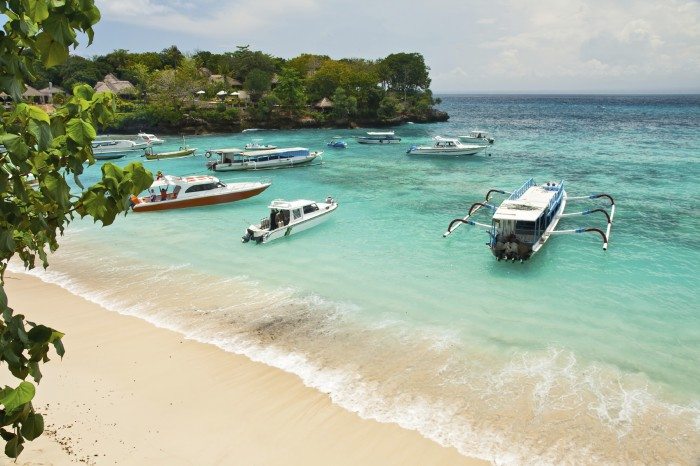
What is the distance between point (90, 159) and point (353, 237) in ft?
63.9

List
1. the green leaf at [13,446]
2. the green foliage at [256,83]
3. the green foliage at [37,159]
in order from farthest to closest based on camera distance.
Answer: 1. the green foliage at [256,83]
2. the green leaf at [13,446]
3. the green foliage at [37,159]

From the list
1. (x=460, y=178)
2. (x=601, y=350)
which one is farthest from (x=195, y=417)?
(x=460, y=178)

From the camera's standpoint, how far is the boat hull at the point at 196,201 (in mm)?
28775

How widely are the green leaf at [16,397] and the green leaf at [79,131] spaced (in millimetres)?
1922

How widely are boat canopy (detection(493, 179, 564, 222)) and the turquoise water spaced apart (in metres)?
1.92

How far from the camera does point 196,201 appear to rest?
97.5 ft

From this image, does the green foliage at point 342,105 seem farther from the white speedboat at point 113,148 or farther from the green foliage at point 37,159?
the green foliage at point 37,159

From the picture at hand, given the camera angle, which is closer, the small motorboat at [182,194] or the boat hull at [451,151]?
the small motorboat at [182,194]

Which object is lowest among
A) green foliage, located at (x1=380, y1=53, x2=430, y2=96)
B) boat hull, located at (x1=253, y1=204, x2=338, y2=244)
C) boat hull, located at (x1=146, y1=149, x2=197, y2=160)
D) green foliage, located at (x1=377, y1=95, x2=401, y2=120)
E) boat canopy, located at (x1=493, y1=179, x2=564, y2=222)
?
boat hull, located at (x1=253, y1=204, x2=338, y2=244)

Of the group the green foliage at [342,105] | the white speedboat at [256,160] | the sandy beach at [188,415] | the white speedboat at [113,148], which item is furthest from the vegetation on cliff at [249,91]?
the sandy beach at [188,415]

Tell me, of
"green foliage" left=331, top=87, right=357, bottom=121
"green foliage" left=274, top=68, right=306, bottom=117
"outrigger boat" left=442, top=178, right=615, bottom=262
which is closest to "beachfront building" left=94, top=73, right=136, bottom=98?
"green foliage" left=274, top=68, right=306, bottom=117

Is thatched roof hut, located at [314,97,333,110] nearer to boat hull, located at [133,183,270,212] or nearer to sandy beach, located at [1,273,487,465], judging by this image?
boat hull, located at [133,183,270,212]

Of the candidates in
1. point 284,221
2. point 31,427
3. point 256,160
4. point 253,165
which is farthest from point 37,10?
point 256,160

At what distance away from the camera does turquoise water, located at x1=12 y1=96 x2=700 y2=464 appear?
10680mm
